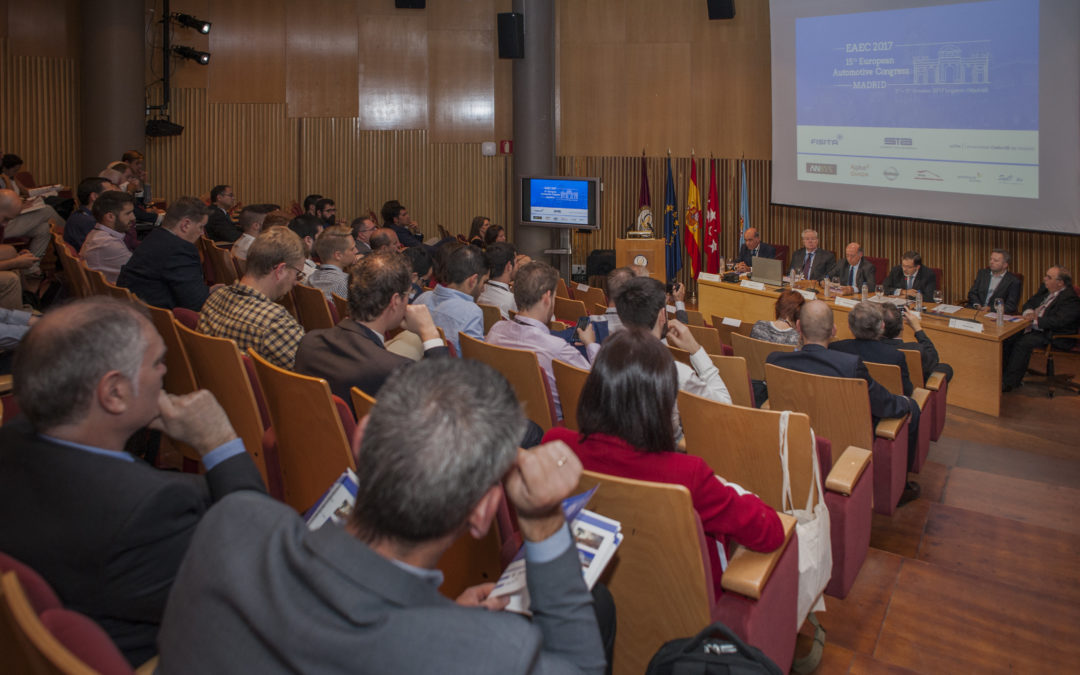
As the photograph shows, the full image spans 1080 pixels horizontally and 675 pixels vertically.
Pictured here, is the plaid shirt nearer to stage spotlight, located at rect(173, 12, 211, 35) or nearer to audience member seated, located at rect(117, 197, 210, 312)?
audience member seated, located at rect(117, 197, 210, 312)

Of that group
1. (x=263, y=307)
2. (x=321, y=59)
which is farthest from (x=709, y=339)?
(x=321, y=59)

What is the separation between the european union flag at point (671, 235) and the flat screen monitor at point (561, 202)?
168 centimetres

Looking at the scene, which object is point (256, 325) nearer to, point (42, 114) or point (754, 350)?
point (754, 350)

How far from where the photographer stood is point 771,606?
2.24 metres

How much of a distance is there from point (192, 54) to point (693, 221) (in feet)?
22.6

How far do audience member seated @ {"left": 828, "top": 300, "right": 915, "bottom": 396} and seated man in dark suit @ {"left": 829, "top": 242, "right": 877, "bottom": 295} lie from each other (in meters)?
4.10

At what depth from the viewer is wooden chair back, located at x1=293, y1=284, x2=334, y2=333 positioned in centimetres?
500

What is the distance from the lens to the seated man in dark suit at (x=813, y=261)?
9484 millimetres

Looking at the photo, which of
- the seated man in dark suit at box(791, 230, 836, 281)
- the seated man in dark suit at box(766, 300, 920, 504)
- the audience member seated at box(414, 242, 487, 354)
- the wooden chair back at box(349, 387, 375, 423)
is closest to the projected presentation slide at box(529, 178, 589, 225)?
the seated man in dark suit at box(791, 230, 836, 281)

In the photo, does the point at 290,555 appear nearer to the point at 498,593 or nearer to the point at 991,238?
the point at 498,593

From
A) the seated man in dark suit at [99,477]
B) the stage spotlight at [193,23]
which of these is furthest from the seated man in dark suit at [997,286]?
the stage spotlight at [193,23]

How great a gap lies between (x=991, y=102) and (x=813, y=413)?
598 centimetres

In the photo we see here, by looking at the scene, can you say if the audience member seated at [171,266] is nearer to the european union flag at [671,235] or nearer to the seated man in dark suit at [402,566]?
the seated man in dark suit at [402,566]

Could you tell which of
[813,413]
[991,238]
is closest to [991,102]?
[991,238]
